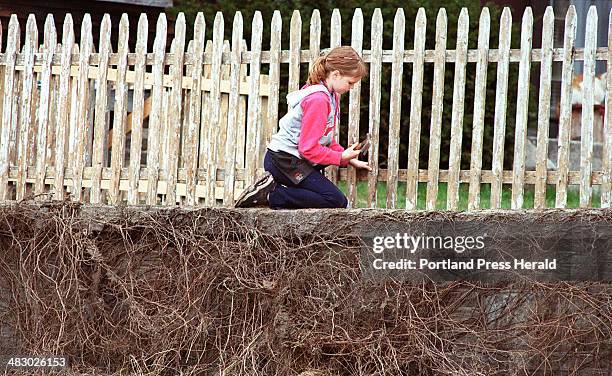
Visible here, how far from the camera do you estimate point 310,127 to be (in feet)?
18.5

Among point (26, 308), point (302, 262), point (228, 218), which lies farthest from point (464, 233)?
point (26, 308)

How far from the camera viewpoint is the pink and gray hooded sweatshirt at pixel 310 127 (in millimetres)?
5625

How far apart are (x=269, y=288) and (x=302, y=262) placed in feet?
0.68

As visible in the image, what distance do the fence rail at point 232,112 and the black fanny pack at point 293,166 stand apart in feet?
2.25

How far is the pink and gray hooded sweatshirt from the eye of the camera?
5.62m

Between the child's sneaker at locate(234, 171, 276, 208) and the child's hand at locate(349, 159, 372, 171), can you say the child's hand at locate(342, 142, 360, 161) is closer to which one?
the child's hand at locate(349, 159, 372, 171)

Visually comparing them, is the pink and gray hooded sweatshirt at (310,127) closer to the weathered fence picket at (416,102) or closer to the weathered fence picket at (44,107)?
the weathered fence picket at (416,102)

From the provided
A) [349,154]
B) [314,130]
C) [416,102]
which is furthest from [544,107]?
[314,130]

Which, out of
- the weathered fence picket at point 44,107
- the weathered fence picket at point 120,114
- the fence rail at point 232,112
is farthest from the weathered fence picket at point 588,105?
the weathered fence picket at point 44,107

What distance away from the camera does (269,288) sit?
5324mm

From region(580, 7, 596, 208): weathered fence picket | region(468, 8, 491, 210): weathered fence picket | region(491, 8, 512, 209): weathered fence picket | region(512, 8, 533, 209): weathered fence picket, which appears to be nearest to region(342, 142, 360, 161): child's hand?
region(468, 8, 491, 210): weathered fence picket

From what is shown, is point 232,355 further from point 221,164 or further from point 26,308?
point 221,164

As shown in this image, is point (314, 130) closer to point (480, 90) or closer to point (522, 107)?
point (480, 90)

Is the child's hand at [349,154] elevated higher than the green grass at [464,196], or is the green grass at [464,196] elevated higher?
the child's hand at [349,154]
